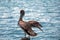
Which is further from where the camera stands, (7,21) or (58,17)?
(58,17)

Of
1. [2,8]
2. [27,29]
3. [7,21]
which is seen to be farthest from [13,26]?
[2,8]

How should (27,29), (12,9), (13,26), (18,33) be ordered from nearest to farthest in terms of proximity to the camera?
1. (27,29)
2. (18,33)
3. (13,26)
4. (12,9)

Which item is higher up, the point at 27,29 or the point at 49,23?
the point at 27,29

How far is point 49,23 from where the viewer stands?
8695mm

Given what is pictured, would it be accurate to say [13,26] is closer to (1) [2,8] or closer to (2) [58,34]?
(2) [58,34]

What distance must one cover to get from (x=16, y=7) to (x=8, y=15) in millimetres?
2195

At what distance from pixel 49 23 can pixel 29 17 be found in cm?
126

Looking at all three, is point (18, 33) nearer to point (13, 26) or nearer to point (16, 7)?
point (13, 26)

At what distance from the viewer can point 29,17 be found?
9789 millimetres

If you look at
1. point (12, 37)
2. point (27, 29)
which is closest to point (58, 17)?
point (12, 37)

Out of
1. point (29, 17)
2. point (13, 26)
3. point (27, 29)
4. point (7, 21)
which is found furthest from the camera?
point (29, 17)

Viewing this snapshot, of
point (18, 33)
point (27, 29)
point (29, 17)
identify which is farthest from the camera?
point (29, 17)

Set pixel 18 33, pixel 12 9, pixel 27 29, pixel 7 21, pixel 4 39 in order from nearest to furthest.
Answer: pixel 27 29 → pixel 4 39 → pixel 18 33 → pixel 7 21 → pixel 12 9

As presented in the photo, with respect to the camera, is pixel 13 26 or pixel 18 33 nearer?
pixel 18 33
